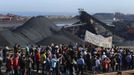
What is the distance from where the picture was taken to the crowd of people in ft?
76.9

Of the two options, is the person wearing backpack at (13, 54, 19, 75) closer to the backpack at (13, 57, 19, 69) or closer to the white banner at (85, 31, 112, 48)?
the backpack at (13, 57, 19, 69)

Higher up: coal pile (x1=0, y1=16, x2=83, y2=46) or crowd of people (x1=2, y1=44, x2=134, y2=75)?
crowd of people (x1=2, y1=44, x2=134, y2=75)

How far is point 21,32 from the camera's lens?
1746 inches

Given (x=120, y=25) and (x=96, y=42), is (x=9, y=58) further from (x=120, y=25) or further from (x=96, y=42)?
(x=120, y=25)

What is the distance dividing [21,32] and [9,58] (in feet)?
70.8

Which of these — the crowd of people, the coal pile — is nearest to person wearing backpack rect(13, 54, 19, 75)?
the crowd of people

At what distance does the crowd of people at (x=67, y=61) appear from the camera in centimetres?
2345

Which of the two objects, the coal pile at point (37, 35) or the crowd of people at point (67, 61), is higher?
the crowd of people at point (67, 61)

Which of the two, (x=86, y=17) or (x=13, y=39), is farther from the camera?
(x=86, y=17)

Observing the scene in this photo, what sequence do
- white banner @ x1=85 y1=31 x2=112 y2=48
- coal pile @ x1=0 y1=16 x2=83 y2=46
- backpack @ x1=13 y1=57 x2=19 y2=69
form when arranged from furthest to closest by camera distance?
coal pile @ x1=0 y1=16 x2=83 y2=46
white banner @ x1=85 y1=31 x2=112 y2=48
backpack @ x1=13 y1=57 x2=19 y2=69

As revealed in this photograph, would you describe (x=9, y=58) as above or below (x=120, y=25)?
above

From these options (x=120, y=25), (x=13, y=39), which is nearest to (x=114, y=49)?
(x=13, y=39)

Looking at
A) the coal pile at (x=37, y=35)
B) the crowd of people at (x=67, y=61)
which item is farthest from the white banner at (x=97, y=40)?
the coal pile at (x=37, y=35)

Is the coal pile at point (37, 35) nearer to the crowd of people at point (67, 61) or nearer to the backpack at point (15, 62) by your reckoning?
the crowd of people at point (67, 61)
